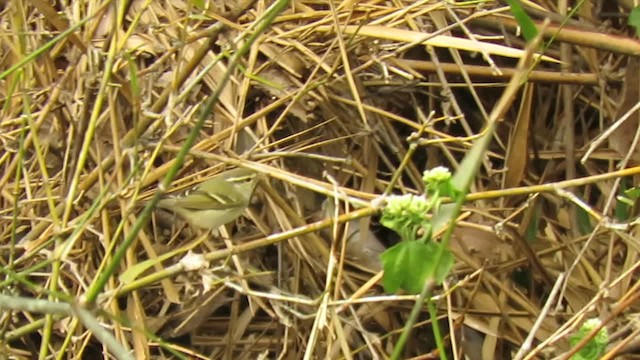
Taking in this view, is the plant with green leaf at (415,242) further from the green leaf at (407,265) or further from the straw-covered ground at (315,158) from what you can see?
the straw-covered ground at (315,158)

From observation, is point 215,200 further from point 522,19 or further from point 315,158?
point 522,19

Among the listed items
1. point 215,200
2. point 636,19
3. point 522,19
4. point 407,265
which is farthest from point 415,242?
point 636,19

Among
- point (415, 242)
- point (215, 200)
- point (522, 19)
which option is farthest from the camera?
point (215, 200)

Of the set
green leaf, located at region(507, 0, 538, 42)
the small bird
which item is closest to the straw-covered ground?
the small bird

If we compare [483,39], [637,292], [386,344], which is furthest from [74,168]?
[637,292]

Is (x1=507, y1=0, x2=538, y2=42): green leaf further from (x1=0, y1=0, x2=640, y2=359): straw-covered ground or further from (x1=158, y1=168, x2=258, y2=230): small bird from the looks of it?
(x1=158, y1=168, x2=258, y2=230): small bird

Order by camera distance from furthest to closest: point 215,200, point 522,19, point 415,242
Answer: point 215,200 < point 522,19 < point 415,242
